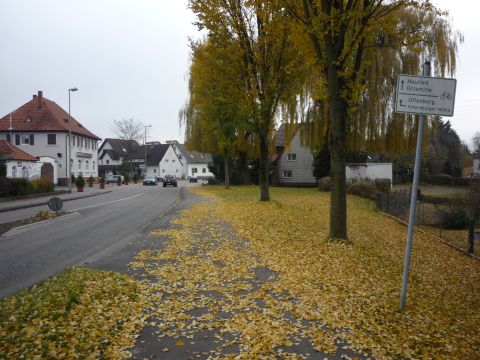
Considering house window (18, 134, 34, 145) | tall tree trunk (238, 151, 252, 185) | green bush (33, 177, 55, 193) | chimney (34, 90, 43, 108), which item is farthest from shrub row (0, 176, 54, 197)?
chimney (34, 90, 43, 108)

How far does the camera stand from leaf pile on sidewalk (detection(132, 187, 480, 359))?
16.6ft

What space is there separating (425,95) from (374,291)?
10.3 ft

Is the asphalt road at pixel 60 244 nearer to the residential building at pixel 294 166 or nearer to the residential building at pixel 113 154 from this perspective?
the residential building at pixel 294 166

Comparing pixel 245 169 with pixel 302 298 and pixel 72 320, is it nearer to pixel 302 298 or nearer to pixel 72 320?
pixel 302 298

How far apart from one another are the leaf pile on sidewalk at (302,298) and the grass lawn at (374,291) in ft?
0.06

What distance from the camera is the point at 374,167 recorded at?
35812 mm

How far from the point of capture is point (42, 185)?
3384cm

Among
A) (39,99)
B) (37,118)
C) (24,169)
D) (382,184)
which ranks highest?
(39,99)

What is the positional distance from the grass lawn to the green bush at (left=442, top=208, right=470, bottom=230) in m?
7.71

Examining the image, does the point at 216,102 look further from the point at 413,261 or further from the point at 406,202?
the point at 413,261

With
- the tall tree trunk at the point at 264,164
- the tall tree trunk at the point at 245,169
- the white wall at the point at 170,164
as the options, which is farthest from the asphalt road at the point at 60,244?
the white wall at the point at 170,164

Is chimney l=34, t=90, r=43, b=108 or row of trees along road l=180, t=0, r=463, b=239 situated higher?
chimney l=34, t=90, r=43, b=108

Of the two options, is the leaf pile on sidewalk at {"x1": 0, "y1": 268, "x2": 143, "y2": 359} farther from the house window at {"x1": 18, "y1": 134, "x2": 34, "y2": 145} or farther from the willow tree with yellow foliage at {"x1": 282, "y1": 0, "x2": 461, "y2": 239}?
the house window at {"x1": 18, "y1": 134, "x2": 34, "y2": 145}

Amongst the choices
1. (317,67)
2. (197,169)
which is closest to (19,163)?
(317,67)
